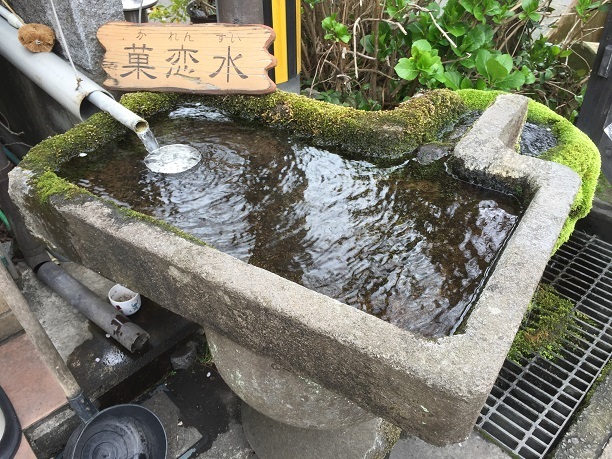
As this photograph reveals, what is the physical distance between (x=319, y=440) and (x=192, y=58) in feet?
7.50

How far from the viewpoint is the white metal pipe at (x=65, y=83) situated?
8.50 feet

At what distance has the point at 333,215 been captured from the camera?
220 centimetres

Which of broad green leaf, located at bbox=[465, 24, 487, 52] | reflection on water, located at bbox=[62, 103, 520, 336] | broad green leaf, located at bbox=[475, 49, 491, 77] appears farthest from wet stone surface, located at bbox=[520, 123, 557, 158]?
broad green leaf, located at bbox=[465, 24, 487, 52]

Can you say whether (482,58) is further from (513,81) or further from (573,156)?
(573,156)

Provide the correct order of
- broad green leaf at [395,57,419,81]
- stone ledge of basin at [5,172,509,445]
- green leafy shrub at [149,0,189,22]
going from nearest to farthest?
stone ledge of basin at [5,172,509,445], broad green leaf at [395,57,419,81], green leafy shrub at [149,0,189,22]

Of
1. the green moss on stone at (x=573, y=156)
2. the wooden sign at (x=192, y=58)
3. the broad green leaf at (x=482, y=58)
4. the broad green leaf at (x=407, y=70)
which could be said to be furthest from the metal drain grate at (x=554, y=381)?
the wooden sign at (x=192, y=58)

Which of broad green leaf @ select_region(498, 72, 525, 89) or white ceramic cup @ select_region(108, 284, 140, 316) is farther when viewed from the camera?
broad green leaf @ select_region(498, 72, 525, 89)

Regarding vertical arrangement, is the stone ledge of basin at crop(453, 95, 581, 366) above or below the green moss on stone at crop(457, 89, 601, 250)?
above

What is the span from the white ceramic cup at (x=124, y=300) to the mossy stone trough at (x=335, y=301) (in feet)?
2.27

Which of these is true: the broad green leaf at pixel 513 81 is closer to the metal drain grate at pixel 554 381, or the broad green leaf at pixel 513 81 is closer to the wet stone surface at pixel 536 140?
the wet stone surface at pixel 536 140

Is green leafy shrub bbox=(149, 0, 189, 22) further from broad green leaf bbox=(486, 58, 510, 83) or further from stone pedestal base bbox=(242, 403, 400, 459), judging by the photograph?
stone pedestal base bbox=(242, 403, 400, 459)

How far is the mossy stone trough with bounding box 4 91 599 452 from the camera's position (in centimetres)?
128

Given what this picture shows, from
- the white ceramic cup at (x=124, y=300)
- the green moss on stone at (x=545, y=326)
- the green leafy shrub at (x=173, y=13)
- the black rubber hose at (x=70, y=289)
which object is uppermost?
the green leafy shrub at (x=173, y=13)

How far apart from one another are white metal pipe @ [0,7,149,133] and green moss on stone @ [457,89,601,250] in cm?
199
